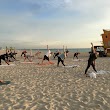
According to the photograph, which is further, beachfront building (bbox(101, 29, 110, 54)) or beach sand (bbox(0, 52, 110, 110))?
beachfront building (bbox(101, 29, 110, 54))

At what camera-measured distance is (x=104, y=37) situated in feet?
127

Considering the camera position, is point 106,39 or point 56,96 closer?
point 56,96

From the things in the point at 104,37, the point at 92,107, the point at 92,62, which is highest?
the point at 104,37

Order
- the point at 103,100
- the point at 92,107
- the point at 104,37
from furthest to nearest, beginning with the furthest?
the point at 104,37, the point at 103,100, the point at 92,107

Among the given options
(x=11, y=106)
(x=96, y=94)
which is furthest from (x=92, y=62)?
(x=11, y=106)

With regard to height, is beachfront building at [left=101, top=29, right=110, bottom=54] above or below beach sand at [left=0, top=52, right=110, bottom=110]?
above

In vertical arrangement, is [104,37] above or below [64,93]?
above

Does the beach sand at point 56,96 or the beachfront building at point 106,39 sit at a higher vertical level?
the beachfront building at point 106,39

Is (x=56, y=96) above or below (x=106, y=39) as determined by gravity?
below

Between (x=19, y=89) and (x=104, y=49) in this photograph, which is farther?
(x=104, y=49)

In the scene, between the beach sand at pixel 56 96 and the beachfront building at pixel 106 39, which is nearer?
the beach sand at pixel 56 96

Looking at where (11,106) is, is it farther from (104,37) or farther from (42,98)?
(104,37)

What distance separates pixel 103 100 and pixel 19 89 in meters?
3.66

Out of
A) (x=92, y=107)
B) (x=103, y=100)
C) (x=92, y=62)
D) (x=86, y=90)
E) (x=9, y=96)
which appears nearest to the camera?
(x=92, y=107)
